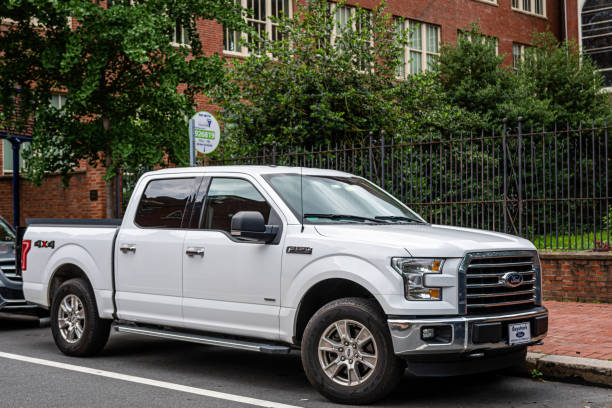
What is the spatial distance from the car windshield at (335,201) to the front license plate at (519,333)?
1500mm

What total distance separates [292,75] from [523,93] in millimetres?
8383

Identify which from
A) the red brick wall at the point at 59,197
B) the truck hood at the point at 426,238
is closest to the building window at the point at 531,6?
the red brick wall at the point at 59,197

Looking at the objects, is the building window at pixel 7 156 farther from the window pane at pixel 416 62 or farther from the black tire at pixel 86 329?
the window pane at pixel 416 62

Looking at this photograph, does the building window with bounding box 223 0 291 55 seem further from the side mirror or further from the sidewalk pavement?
the side mirror

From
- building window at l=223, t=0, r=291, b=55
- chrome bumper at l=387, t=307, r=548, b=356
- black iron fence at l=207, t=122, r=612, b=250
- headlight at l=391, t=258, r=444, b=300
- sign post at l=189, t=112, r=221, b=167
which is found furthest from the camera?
building window at l=223, t=0, r=291, b=55

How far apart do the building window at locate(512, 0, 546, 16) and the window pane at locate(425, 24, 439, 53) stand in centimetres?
584

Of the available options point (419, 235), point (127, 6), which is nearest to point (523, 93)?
point (127, 6)

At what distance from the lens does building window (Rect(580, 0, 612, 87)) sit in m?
34.4

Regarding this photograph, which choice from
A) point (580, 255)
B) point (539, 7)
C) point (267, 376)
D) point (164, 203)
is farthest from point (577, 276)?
point (539, 7)

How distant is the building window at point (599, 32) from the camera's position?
34.4 meters

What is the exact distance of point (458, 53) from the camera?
22.5 meters

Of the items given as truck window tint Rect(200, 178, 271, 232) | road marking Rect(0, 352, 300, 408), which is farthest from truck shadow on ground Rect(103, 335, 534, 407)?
truck window tint Rect(200, 178, 271, 232)

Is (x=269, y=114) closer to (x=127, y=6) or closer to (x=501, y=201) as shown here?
(x=127, y=6)

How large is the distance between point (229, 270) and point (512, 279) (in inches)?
94.6
